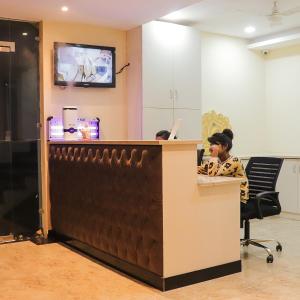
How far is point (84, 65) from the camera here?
538 cm

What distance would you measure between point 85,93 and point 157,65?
3.21 feet

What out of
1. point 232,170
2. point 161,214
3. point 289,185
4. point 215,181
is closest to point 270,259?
point 232,170

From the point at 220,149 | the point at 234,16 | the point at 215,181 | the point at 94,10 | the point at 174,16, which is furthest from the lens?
the point at 234,16

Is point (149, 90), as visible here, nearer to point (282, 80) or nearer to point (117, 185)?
point (117, 185)

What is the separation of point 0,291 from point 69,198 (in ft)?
5.09

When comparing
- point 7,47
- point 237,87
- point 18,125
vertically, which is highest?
point 7,47

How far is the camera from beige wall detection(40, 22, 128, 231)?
207 inches

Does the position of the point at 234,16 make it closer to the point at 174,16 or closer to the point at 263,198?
the point at 174,16

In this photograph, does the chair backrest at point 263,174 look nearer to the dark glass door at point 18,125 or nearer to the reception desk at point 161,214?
the reception desk at point 161,214

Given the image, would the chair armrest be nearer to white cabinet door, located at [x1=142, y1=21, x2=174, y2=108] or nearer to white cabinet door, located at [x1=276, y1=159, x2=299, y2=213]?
white cabinet door, located at [x1=142, y1=21, x2=174, y2=108]

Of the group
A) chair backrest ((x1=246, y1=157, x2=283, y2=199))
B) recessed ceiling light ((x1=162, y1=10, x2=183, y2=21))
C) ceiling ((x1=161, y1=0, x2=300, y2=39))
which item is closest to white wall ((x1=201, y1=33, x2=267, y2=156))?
ceiling ((x1=161, y1=0, x2=300, y2=39))

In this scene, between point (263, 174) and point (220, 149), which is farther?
point (263, 174)

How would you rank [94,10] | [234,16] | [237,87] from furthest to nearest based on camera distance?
[237,87]
[234,16]
[94,10]

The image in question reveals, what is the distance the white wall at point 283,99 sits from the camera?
695 centimetres
